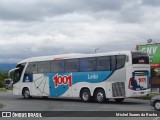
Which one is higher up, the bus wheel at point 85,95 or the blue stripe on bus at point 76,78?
the blue stripe on bus at point 76,78

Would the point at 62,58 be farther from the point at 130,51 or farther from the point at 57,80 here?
the point at 130,51

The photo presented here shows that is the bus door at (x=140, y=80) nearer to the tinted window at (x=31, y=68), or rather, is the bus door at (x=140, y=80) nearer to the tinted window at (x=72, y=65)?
the tinted window at (x=72, y=65)

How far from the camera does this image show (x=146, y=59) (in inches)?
1019

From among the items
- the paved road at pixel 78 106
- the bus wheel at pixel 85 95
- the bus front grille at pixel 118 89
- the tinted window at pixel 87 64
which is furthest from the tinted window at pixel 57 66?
the bus front grille at pixel 118 89

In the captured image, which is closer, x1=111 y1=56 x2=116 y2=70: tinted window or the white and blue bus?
the white and blue bus

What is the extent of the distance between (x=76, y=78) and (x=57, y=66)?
219 centimetres

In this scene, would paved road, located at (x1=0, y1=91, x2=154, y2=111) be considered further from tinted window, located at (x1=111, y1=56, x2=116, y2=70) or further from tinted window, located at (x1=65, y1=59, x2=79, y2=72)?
tinted window, located at (x1=65, y1=59, x2=79, y2=72)

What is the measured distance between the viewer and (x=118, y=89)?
2512cm

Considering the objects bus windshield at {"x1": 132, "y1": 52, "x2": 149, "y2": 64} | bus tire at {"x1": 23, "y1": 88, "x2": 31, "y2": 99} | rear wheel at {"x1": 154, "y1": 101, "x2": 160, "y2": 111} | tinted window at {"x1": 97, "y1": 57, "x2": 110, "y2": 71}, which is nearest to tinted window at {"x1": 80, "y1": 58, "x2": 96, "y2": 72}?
tinted window at {"x1": 97, "y1": 57, "x2": 110, "y2": 71}

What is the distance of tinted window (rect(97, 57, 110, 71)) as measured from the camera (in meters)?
25.5

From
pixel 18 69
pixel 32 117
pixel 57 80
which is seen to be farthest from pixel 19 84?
pixel 32 117

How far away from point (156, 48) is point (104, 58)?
1932cm

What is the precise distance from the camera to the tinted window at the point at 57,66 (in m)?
28.7

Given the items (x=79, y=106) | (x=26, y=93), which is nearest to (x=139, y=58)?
(x=79, y=106)
